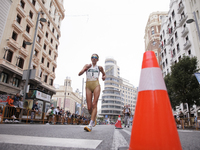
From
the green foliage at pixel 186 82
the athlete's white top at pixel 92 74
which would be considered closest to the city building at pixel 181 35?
the green foliage at pixel 186 82

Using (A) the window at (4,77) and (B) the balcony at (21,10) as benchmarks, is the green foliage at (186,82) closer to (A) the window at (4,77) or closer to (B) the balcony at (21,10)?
(A) the window at (4,77)

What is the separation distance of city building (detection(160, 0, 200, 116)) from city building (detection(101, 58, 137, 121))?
2174 inches

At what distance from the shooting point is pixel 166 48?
37750mm

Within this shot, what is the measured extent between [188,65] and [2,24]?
21941 millimetres

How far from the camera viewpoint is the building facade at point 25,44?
17.8 meters

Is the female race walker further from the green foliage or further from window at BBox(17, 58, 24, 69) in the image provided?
window at BBox(17, 58, 24, 69)

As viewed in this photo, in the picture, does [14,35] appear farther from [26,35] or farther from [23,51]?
[23,51]

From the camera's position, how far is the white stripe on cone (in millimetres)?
1519

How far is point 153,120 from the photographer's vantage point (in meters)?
1.30

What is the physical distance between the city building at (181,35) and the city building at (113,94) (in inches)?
2174

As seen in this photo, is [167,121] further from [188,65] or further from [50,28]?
[50,28]

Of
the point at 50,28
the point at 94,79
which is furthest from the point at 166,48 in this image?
the point at 94,79

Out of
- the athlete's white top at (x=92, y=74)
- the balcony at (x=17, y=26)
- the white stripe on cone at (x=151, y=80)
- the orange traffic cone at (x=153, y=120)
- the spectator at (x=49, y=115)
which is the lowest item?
the spectator at (x=49, y=115)

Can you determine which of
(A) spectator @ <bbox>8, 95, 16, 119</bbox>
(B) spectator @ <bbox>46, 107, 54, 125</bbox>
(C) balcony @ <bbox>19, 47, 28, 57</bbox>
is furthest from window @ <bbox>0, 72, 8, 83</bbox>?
(A) spectator @ <bbox>8, 95, 16, 119</bbox>
